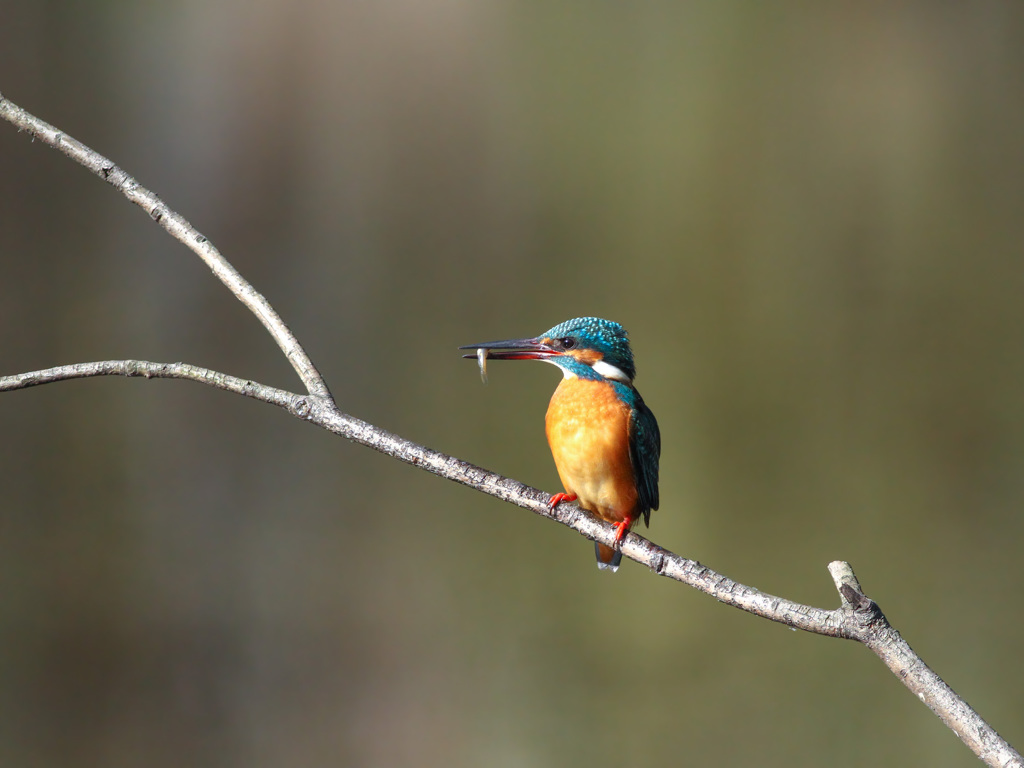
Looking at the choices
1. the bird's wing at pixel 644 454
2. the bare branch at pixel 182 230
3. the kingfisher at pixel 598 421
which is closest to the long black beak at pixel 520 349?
the kingfisher at pixel 598 421

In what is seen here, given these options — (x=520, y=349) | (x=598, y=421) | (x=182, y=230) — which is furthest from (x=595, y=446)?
(x=182, y=230)

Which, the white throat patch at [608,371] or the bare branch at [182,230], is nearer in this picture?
the bare branch at [182,230]

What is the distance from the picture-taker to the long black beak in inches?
35.5

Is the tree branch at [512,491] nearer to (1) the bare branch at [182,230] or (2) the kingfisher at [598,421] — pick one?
(1) the bare branch at [182,230]

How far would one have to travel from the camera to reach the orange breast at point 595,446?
0.91 metres

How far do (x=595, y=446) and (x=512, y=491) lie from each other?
239 millimetres

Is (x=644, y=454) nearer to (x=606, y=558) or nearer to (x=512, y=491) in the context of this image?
(x=606, y=558)

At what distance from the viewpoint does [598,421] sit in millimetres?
919

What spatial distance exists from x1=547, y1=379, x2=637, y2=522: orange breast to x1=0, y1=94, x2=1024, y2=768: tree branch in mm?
137

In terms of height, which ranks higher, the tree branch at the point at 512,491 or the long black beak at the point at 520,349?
the long black beak at the point at 520,349

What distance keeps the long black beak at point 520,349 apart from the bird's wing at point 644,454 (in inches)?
5.0

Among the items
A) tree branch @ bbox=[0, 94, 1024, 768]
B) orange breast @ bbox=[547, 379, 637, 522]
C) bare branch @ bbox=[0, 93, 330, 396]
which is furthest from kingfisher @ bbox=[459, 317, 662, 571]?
bare branch @ bbox=[0, 93, 330, 396]

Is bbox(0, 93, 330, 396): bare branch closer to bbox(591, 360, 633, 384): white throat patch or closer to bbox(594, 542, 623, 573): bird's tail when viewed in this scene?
bbox(591, 360, 633, 384): white throat patch

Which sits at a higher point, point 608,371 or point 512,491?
point 608,371
